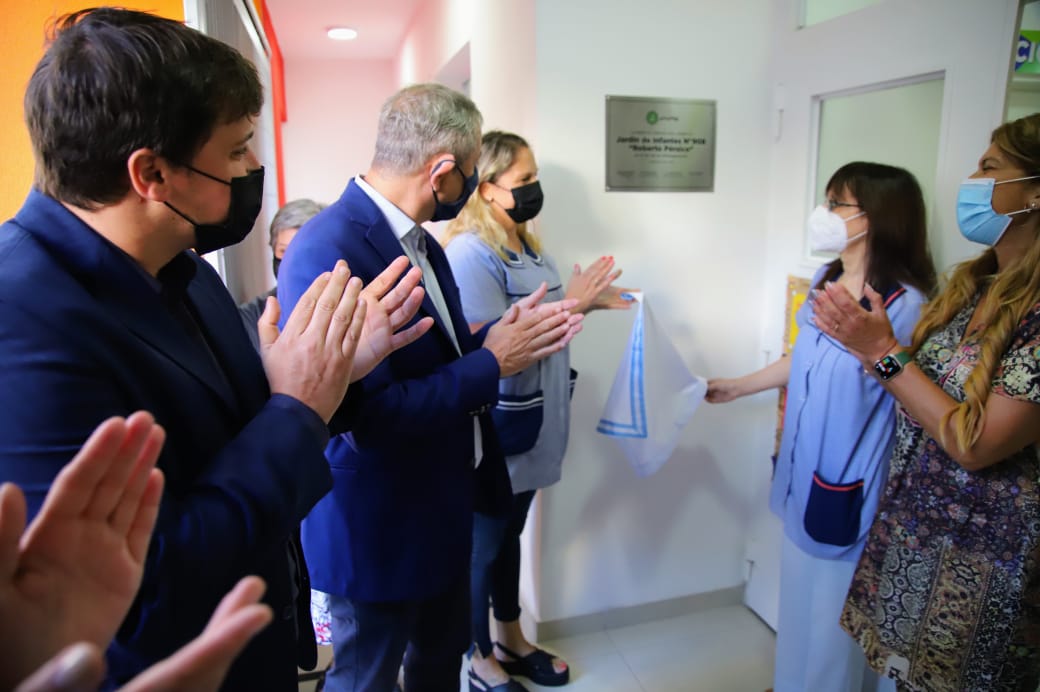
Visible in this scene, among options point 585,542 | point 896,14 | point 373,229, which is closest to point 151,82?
point 373,229

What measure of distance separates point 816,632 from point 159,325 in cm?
177

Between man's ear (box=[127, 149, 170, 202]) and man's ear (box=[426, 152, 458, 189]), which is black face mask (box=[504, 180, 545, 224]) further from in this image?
man's ear (box=[127, 149, 170, 202])

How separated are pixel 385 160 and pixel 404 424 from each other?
61cm

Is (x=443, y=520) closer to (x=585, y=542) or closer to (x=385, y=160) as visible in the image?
(x=385, y=160)

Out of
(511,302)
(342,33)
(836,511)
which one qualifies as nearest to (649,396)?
(511,302)

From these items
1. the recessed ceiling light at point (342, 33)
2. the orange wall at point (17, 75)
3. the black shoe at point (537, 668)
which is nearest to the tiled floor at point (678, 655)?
the black shoe at point (537, 668)

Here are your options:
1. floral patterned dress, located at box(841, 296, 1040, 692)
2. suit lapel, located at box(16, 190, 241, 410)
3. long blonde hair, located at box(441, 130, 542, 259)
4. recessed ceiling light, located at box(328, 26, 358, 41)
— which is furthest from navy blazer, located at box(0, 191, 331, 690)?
recessed ceiling light, located at box(328, 26, 358, 41)

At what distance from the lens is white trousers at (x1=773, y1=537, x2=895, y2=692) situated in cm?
176

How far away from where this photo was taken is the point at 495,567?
2.23 m

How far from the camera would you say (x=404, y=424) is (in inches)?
Result: 50.4

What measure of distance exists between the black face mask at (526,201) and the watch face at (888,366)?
104cm

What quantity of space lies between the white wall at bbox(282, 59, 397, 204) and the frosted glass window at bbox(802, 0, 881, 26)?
521cm

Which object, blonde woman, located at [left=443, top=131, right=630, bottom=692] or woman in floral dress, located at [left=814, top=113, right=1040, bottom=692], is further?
blonde woman, located at [left=443, top=131, right=630, bottom=692]

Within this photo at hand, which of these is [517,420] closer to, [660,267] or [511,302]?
[511,302]
